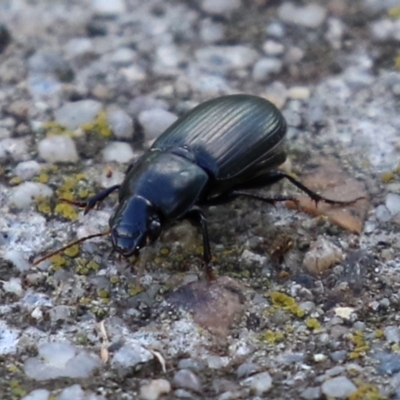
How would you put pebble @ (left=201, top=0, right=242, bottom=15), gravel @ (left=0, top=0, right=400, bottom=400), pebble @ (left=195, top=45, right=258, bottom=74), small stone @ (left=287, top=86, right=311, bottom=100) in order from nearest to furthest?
gravel @ (left=0, top=0, right=400, bottom=400)
small stone @ (left=287, top=86, right=311, bottom=100)
pebble @ (left=195, top=45, right=258, bottom=74)
pebble @ (left=201, top=0, right=242, bottom=15)

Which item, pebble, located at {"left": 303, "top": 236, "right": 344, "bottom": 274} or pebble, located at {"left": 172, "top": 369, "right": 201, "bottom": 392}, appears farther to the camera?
pebble, located at {"left": 303, "top": 236, "right": 344, "bottom": 274}

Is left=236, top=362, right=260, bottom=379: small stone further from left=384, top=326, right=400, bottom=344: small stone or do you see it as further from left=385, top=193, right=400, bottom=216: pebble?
left=385, top=193, right=400, bottom=216: pebble

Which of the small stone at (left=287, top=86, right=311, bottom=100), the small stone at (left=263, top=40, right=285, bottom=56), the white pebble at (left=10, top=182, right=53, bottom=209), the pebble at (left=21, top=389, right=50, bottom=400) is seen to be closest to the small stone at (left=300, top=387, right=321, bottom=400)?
the pebble at (left=21, top=389, right=50, bottom=400)

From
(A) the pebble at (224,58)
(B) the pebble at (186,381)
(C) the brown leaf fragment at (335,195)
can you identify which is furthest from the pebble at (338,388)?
(A) the pebble at (224,58)

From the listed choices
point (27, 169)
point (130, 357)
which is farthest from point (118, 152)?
point (130, 357)

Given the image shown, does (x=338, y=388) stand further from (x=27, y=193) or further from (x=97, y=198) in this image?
(x=27, y=193)
